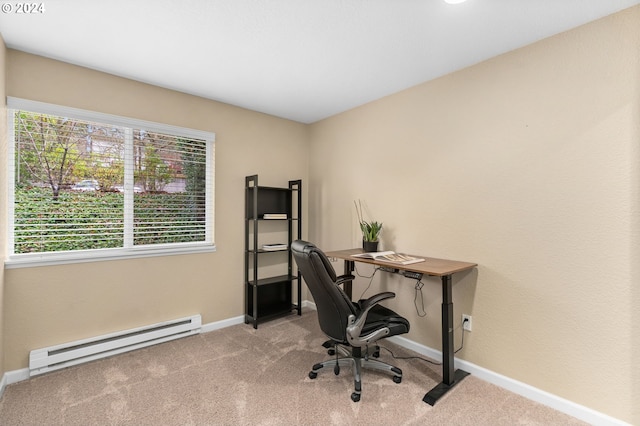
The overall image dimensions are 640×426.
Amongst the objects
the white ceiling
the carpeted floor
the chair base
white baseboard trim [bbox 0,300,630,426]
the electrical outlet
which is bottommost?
the carpeted floor

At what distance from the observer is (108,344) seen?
250 cm

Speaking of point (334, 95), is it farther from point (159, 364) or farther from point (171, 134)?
point (159, 364)

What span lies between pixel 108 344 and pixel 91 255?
0.76 meters

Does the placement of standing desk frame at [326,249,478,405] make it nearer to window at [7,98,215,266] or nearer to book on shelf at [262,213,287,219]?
book on shelf at [262,213,287,219]

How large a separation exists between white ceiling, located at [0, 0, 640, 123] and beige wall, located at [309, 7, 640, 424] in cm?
27

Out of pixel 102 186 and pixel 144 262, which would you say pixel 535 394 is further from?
pixel 102 186

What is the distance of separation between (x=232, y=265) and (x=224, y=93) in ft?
5.98

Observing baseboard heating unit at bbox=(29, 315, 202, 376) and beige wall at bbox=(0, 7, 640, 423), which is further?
baseboard heating unit at bbox=(29, 315, 202, 376)

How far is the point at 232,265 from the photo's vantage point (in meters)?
3.34

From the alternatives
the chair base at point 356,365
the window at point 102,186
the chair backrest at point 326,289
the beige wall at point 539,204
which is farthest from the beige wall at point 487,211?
the chair backrest at point 326,289

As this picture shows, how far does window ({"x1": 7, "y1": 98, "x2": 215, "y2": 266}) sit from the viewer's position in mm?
2250

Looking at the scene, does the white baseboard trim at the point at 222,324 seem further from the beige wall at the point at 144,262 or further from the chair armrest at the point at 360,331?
the chair armrest at the point at 360,331

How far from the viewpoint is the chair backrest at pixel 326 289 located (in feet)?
6.34

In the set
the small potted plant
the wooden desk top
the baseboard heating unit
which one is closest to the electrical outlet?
the wooden desk top
